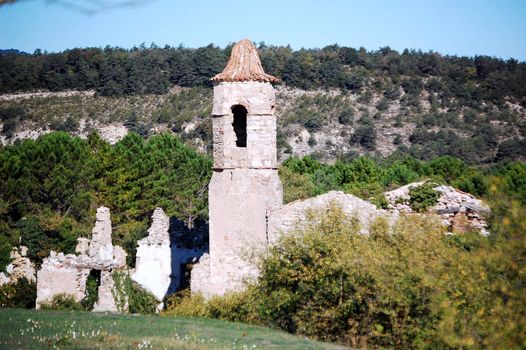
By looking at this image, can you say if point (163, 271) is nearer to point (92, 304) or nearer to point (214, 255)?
point (92, 304)

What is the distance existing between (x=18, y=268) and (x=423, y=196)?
17.2m

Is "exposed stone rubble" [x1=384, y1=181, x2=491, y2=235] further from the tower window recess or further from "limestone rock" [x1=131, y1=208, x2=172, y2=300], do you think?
"limestone rock" [x1=131, y1=208, x2=172, y2=300]

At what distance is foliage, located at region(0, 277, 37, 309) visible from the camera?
27.9 m

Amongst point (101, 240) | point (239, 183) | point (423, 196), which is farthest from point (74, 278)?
point (423, 196)

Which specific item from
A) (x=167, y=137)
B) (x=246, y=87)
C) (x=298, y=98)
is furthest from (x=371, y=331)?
(x=298, y=98)

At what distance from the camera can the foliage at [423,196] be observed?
102ft

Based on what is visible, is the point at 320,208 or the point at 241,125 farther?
the point at 241,125

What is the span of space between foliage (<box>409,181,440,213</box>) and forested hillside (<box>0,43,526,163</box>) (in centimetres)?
3719

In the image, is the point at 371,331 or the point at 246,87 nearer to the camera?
the point at 371,331

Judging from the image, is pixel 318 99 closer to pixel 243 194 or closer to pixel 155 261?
pixel 155 261

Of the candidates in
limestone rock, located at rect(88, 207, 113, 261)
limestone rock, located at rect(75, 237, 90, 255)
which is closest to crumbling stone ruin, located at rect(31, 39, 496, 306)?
limestone rock, located at rect(88, 207, 113, 261)

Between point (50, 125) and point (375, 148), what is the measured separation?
2865 cm

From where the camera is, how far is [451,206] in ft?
96.8

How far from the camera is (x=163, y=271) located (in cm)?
3183
